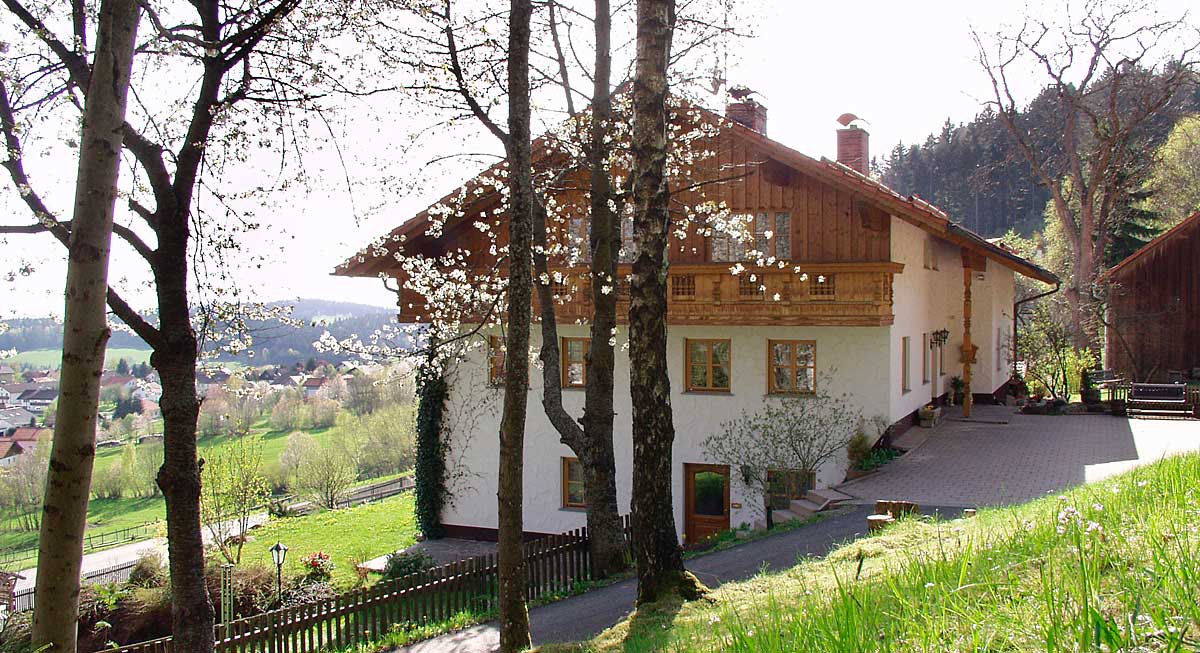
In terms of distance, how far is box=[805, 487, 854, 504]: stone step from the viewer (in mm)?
15672

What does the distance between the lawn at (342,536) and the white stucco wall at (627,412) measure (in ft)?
8.85

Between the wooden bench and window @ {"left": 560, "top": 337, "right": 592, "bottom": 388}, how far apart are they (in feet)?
49.1

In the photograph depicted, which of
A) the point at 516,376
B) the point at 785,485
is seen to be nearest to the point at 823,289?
the point at 785,485

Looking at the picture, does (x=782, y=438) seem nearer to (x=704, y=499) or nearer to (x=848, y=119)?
(x=704, y=499)

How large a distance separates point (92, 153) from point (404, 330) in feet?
42.7

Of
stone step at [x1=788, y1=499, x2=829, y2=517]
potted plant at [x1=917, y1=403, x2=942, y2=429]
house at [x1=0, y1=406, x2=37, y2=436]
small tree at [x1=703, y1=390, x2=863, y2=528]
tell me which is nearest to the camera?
stone step at [x1=788, y1=499, x2=829, y2=517]

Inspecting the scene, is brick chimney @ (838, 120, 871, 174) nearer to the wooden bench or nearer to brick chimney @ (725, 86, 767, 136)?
brick chimney @ (725, 86, 767, 136)

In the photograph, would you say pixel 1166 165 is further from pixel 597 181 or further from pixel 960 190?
pixel 597 181

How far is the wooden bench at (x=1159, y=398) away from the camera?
23859mm

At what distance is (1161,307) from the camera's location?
32.1 meters

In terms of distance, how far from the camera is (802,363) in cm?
1927

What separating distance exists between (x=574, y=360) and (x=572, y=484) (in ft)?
9.33

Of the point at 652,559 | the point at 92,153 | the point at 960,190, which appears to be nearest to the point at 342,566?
the point at 652,559

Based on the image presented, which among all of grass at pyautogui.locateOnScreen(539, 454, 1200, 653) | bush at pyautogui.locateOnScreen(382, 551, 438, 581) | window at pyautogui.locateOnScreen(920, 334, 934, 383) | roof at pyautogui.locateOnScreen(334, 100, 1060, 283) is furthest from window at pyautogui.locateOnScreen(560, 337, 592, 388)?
grass at pyautogui.locateOnScreen(539, 454, 1200, 653)
